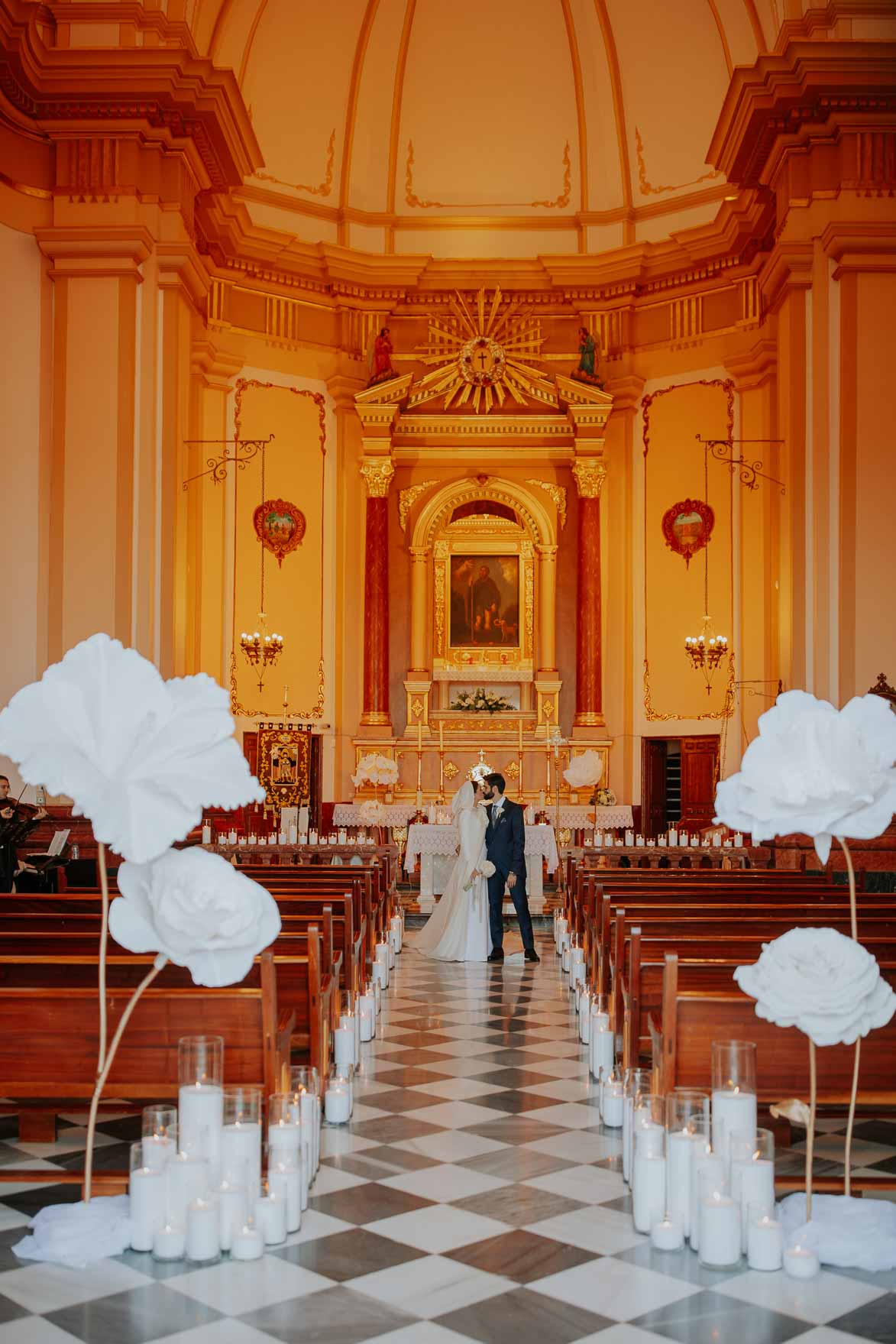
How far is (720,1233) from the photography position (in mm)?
4078

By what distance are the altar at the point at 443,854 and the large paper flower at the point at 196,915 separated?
10.8 meters

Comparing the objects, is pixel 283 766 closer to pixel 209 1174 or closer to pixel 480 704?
pixel 480 704

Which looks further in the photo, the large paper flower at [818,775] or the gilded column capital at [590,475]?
the gilded column capital at [590,475]

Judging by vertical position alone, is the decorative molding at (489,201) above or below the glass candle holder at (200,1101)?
above

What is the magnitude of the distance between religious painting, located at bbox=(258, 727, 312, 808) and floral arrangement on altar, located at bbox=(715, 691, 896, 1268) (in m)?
14.6

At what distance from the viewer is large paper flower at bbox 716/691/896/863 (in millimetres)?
3949

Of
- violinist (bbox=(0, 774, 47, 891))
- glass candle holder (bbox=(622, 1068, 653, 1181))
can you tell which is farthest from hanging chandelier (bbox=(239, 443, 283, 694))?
glass candle holder (bbox=(622, 1068, 653, 1181))

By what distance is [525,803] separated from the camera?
18.1 m

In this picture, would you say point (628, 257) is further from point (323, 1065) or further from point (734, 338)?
point (323, 1065)

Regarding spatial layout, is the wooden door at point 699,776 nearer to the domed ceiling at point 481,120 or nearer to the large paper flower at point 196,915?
the domed ceiling at point 481,120

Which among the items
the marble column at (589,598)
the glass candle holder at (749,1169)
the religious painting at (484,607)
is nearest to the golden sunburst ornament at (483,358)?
the marble column at (589,598)

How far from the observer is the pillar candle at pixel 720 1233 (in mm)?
4078

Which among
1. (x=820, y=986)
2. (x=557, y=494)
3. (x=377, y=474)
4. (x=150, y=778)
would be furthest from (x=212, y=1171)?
(x=557, y=494)

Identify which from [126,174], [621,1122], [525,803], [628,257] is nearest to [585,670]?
[525,803]
